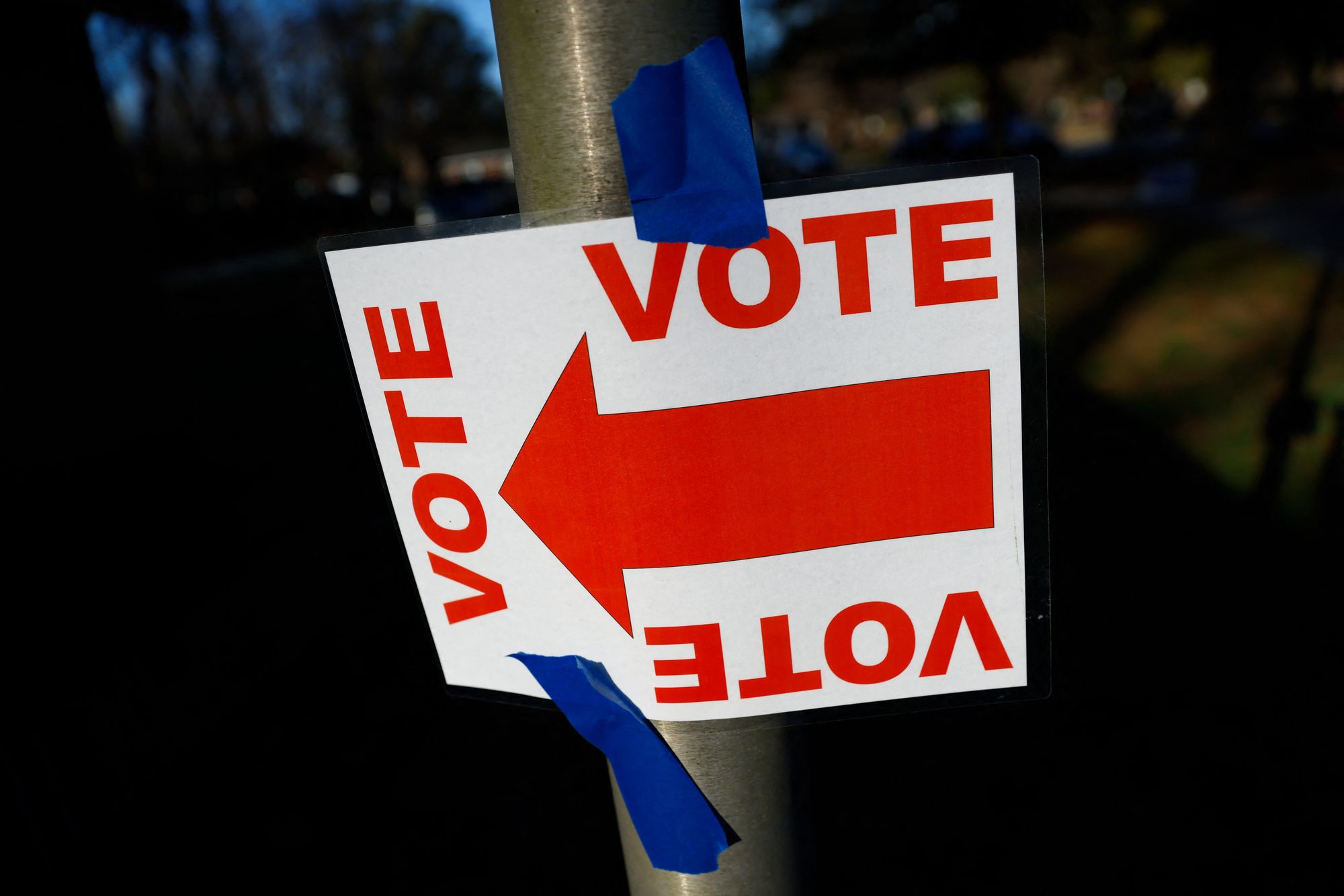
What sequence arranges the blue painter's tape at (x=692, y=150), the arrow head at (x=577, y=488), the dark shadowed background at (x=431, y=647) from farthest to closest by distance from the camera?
the dark shadowed background at (x=431, y=647) → the arrow head at (x=577, y=488) → the blue painter's tape at (x=692, y=150)

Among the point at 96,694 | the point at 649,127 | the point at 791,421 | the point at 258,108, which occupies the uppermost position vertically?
the point at 258,108

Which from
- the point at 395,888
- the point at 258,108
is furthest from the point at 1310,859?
the point at 258,108

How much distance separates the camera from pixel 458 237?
1.09 m

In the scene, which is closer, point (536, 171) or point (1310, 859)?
point (536, 171)

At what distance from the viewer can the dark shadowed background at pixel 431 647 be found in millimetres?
3566

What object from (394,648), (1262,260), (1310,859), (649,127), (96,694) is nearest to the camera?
(649,127)

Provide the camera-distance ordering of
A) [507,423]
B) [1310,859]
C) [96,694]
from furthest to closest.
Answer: [96,694]
[1310,859]
[507,423]

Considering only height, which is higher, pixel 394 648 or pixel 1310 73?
pixel 1310 73

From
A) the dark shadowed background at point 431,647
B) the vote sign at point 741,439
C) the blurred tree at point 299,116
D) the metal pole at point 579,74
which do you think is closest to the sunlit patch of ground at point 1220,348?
the dark shadowed background at point 431,647

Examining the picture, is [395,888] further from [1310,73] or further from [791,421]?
[1310,73]

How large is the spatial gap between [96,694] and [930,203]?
4088mm

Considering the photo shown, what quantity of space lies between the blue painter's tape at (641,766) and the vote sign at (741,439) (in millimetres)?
22

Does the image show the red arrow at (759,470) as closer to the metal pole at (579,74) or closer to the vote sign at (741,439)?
the vote sign at (741,439)

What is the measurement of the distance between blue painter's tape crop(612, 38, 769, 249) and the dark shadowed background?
73 cm
